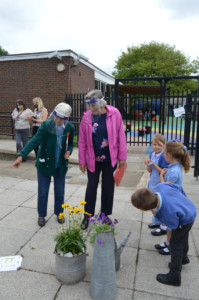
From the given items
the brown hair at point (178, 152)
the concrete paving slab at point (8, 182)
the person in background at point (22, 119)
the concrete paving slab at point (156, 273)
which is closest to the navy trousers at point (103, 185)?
the concrete paving slab at point (156, 273)

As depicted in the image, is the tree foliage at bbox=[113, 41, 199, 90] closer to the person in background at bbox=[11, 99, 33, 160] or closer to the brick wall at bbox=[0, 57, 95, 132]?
the brick wall at bbox=[0, 57, 95, 132]

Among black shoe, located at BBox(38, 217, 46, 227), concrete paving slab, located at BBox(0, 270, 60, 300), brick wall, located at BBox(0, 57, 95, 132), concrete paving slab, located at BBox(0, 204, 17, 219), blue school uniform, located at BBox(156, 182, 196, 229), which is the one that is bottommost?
concrete paving slab, located at BBox(0, 270, 60, 300)

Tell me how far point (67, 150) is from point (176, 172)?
1.44m

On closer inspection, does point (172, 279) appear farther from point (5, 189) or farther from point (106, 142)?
point (5, 189)

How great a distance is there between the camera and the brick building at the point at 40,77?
9.83 m

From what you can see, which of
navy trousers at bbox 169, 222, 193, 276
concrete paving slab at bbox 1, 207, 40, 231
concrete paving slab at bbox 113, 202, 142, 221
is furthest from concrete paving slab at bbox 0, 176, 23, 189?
navy trousers at bbox 169, 222, 193, 276

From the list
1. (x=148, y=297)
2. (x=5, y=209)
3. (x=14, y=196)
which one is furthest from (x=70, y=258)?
(x=14, y=196)

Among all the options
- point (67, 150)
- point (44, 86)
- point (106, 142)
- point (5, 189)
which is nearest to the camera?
point (106, 142)

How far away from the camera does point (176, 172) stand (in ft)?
7.97

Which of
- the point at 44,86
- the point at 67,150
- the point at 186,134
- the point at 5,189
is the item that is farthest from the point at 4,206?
the point at 44,86

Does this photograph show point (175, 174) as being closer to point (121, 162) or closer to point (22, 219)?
point (121, 162)

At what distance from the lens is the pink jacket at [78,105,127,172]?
116 inches

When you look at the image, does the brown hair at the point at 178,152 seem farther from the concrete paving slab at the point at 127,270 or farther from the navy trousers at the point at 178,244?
the concrete paving slab at the point at 127,270

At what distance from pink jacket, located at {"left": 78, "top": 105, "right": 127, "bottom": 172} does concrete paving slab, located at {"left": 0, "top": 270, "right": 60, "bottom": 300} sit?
4.34ft
